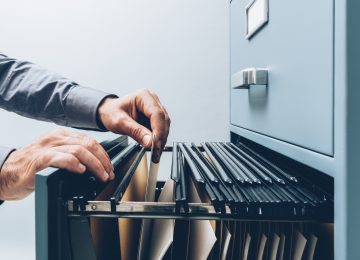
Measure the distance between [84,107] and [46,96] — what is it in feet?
0.48

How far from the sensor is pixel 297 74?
400 millimetres

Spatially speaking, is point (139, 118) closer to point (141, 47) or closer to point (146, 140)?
point (146, 140)

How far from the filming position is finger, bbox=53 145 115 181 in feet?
1.34

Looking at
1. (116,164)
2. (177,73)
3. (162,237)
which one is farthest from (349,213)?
(177,73)

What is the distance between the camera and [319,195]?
0.38 metres

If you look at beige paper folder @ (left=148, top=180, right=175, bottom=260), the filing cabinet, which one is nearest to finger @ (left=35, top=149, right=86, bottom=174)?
beige paper folder @ (left=148, top=180, right=175, bottom=260)

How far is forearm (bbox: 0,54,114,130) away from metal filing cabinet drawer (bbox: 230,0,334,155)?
34 centimetres

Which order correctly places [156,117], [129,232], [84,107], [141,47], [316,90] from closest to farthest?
1. [316,90]
2. [129,232]
3. [156,117]
4. [84,107]
5. [141,47]

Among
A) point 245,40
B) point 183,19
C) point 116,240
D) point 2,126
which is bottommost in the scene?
point 116,240

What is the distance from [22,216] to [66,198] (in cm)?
129

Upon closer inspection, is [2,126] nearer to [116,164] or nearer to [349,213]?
[116,164]

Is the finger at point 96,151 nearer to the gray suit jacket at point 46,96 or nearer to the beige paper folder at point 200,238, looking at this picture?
the beige paper folder at point 200,238

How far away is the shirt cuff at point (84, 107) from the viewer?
72cm

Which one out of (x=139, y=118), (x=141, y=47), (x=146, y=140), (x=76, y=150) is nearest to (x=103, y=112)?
(x=139, y=118)
